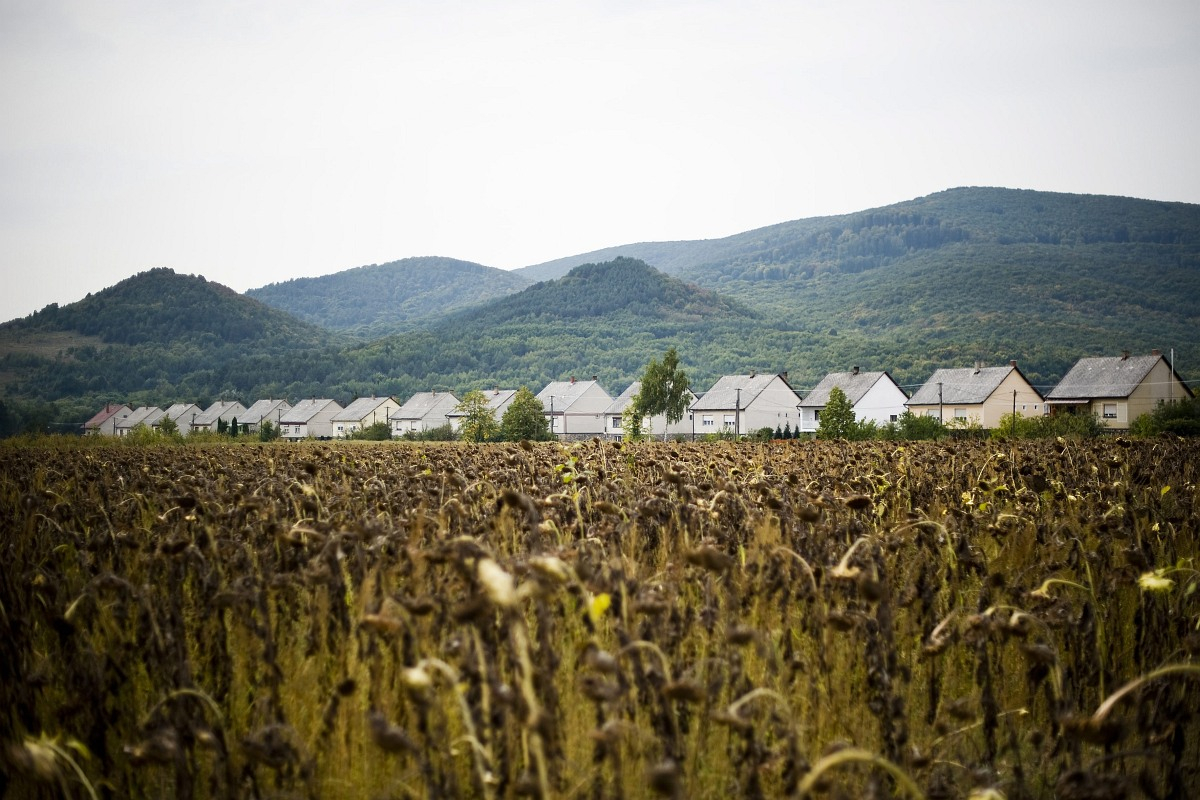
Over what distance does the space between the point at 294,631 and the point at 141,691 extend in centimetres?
80

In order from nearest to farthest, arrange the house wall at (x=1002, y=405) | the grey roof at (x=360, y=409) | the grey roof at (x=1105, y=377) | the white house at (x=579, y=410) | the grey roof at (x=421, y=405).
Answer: the grey roof at (x=1105, y=377) → the house wall at (x=1002, y=405) → the white house at (x=579, y=410) → the grey roof at (x=421, y=405) → the grey roof at (x=360, y=409)

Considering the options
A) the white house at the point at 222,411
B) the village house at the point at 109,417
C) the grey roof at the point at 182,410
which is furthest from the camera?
the grey roof at the point at 182,410

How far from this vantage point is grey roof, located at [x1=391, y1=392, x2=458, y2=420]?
12375cm

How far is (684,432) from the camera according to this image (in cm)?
9569

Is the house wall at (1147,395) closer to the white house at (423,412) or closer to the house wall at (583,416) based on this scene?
the house wall at (583,416)

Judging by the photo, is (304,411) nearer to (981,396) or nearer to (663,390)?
(663,390)

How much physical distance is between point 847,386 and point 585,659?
87961 millimetres

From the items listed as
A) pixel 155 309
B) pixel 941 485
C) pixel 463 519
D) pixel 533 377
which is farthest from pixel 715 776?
pixel 155 309

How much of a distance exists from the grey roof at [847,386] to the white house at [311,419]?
250 ft

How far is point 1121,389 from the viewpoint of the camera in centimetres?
7775

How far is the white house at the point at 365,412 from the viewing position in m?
130

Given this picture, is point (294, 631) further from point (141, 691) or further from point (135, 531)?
point (135, 531)

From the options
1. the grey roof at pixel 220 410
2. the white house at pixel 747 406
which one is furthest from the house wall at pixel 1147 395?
the grey roof at pixel 220 410


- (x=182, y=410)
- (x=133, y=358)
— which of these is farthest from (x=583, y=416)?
(x=133, y=358)
